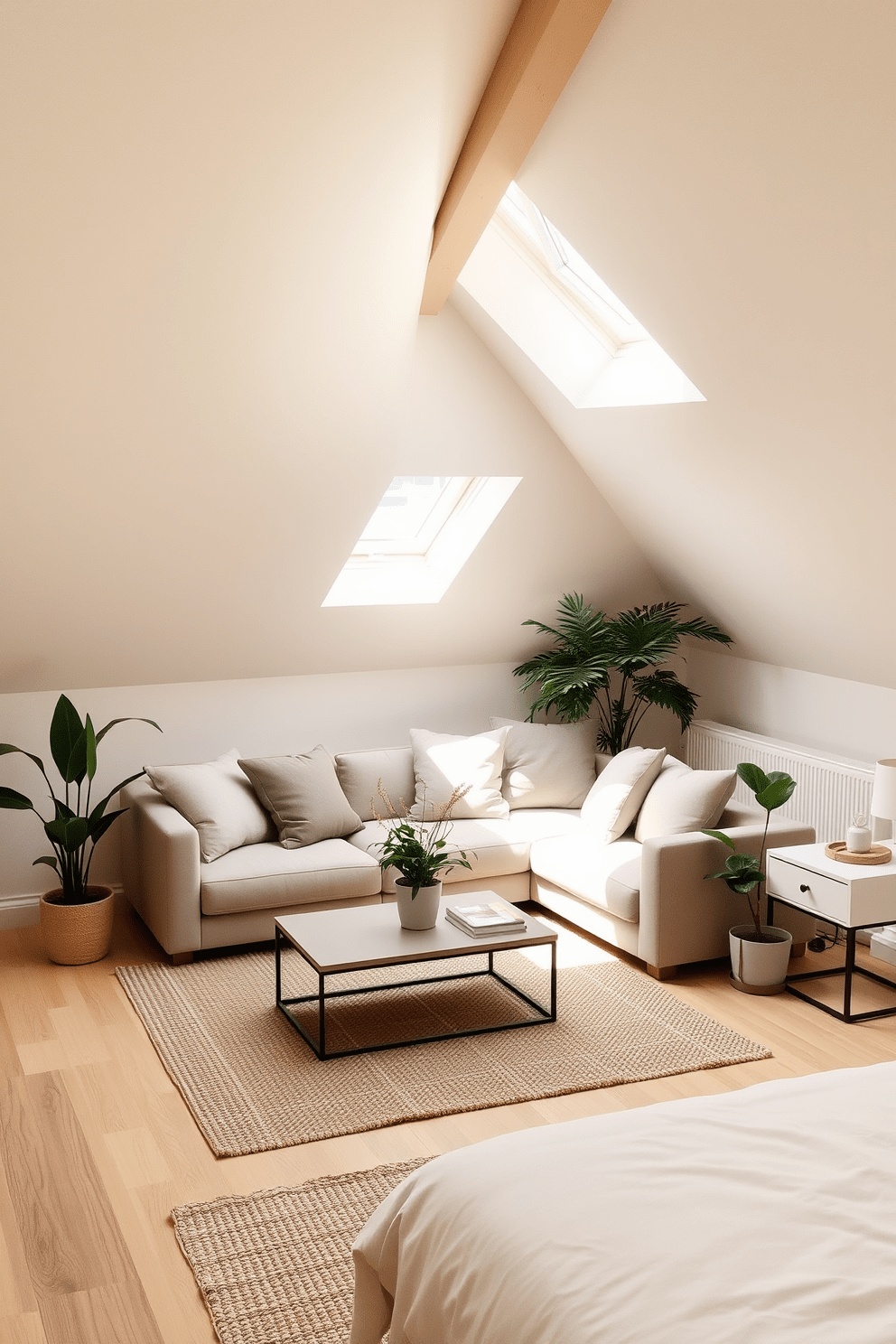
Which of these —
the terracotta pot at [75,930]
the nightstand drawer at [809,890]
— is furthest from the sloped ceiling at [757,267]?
the terracotta pot at [75,930]

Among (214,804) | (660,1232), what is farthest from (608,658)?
(660,1232)

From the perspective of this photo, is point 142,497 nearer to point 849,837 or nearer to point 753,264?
point 753,264

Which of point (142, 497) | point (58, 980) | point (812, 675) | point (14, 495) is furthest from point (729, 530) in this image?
point (58, 980)

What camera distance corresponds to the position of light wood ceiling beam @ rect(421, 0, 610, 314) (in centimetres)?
308

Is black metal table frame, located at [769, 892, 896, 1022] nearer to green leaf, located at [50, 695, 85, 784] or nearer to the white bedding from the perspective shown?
the white bedding

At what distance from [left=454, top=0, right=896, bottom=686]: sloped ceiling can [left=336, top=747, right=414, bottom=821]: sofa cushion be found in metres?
1.77

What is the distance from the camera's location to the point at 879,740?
5.23 meters

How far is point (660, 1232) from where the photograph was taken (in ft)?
5.90

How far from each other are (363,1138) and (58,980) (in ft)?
6.06

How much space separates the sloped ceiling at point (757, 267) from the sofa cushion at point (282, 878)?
213 cm

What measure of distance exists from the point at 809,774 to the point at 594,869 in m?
1.22

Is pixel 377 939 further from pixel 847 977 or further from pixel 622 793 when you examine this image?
pixel 847 977

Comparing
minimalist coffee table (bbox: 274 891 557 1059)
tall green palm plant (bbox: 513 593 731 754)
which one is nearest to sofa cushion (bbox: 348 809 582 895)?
tall green palm plant (bbox: 513 593 731 754)

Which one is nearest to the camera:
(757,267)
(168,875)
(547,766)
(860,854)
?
(757,267)
